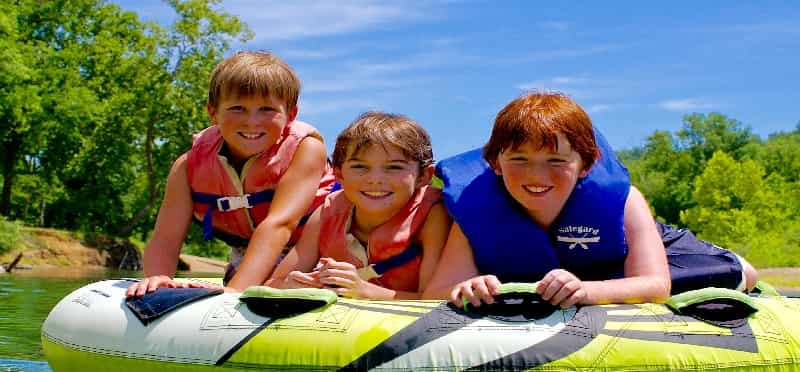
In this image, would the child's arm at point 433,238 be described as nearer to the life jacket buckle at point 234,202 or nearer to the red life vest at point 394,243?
the red life vest at point 394,243

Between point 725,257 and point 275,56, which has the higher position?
point 275,56

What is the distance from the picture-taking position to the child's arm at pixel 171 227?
14.6 feet

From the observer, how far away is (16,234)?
71.9 ft

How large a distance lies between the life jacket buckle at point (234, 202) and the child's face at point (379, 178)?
76 centimetres

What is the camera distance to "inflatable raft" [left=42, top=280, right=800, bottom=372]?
2.91m

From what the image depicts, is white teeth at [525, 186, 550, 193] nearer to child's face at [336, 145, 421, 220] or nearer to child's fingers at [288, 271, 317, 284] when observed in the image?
child's face at [336, 145, 421, 220]

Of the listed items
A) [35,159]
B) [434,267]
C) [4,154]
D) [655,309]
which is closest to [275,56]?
[434,267]

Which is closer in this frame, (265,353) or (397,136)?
(265,353)

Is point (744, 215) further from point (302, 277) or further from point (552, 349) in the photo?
point (552, 349)

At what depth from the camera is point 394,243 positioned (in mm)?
3826

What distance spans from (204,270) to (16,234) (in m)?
6.23

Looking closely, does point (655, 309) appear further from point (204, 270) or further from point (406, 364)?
point (204, 270)

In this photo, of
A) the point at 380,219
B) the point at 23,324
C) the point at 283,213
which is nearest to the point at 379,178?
the point at 380,219

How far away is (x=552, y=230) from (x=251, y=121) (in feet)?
5.04
